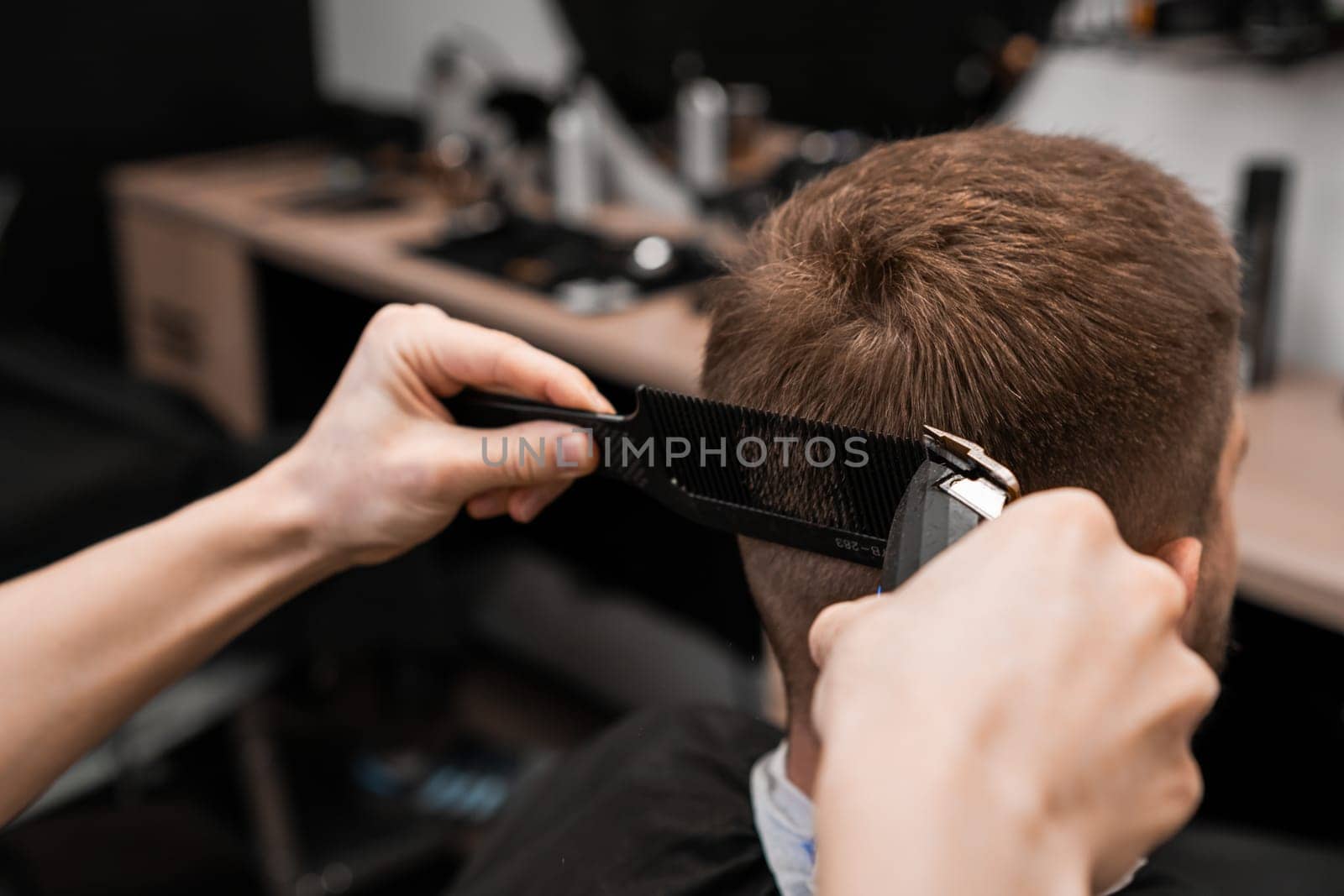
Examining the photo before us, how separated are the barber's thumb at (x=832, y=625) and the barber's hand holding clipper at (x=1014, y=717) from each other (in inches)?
0.7

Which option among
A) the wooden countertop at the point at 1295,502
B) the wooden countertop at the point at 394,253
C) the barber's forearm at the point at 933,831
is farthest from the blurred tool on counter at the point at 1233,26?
the barber's forearm at the point at 933,831

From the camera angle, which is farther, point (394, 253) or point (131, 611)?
point (394, 253)

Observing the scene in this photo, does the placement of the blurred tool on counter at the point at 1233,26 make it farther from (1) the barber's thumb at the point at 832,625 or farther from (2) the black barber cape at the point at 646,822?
(1) the barber's thumb at the point at 832,625

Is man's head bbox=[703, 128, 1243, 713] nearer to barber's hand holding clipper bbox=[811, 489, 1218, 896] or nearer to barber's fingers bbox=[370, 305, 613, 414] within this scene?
barber's fingers bbox=[370, 305, 613, 414]

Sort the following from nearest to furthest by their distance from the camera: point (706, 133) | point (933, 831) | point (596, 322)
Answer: point (933, 831), point (596, 322), point (706, 133)

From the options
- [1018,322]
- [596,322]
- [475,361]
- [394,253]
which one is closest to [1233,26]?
[596,322]

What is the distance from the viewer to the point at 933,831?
17.4 inches

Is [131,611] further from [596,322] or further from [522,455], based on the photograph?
[596,322]

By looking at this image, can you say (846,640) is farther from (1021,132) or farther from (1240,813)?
(1240,813)

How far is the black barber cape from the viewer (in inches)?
38.8

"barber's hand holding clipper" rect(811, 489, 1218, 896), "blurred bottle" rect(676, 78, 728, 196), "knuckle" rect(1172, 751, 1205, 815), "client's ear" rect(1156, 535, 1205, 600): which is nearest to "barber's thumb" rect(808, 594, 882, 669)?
"barber's hand holding clipper" rect(811, 489, 1218, 896)

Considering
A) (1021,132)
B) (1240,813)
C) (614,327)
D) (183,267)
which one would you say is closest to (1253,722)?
(1240,813)

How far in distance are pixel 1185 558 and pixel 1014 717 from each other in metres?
0.37

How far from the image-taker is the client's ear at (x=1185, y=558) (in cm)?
75
